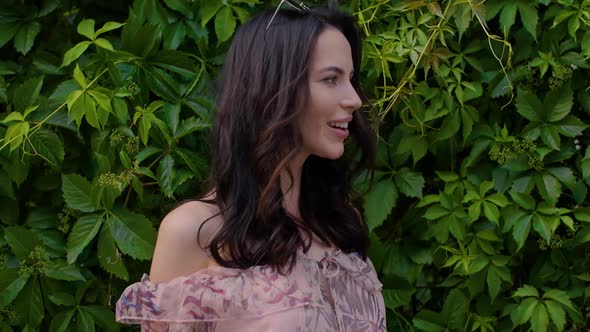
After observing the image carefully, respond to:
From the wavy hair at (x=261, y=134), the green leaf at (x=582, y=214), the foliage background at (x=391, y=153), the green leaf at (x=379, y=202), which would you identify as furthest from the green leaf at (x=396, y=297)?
the wavy hair at (x=261, y=134)

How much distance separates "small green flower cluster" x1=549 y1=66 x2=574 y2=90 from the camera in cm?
215

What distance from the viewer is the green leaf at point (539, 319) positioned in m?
2.11

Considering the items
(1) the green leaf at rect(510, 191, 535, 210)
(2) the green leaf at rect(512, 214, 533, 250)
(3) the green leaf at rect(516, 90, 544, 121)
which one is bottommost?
(2) the green leaf at rect(512, 214, 533, 250)

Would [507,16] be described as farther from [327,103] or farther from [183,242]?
[183,242]

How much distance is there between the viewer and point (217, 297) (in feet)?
5.53

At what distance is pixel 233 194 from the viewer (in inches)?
68.7

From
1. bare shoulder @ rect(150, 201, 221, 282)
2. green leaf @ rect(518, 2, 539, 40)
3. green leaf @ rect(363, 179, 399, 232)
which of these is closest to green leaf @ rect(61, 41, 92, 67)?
bare shoulder @ rect(150, 201, 221, 282)

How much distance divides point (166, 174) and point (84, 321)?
1.25ft

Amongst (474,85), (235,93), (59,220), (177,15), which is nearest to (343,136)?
(235,93)

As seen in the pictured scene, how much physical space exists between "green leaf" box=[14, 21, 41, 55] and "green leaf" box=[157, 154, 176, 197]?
440mm

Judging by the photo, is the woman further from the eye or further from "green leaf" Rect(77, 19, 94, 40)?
"green leaf" Rect(77, 19, 94, 40)

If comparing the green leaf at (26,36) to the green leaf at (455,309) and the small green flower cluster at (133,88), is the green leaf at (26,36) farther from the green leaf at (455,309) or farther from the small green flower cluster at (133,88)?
the green leaf at (455,309)

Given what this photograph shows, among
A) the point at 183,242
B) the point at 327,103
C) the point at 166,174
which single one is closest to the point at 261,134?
the point at 327,103

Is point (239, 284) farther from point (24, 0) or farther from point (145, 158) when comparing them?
point (24, 0)
